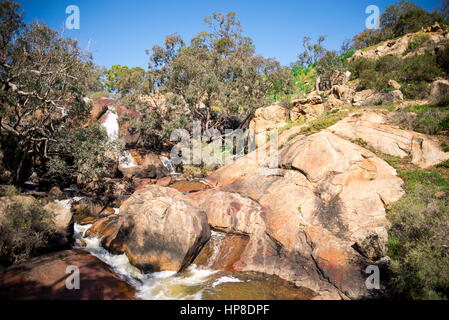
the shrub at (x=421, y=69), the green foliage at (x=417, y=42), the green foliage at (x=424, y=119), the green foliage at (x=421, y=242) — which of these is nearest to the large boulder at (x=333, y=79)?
the shrub at (x=421, y=69)

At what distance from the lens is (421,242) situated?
713cm

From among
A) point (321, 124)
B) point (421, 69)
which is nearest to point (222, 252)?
point (321, 124)

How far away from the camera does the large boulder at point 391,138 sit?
11.1 meters

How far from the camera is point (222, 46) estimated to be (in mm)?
39375

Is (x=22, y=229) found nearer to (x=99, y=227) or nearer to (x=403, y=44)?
(x=99, y=227)

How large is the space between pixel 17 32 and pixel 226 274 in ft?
54.3

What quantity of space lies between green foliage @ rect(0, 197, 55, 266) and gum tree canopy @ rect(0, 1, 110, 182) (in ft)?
18.0

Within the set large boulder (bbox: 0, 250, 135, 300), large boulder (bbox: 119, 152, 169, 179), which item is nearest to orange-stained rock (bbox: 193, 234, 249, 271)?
large boulder (bbox: 0, 250, 135, 300)

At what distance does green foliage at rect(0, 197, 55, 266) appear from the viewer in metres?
8.00

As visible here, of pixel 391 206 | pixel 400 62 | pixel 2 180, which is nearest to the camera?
pixel 391 206

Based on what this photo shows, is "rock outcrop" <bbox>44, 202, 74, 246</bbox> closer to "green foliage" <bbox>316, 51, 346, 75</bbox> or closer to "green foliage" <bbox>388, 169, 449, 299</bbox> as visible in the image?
"green foliage" <bbox>388, 169, 449, 299</bbox>

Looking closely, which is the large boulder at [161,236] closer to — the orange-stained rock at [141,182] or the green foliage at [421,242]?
the green foliage at [421,242]

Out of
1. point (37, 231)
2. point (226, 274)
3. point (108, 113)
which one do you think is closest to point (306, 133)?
point (226, 274)
